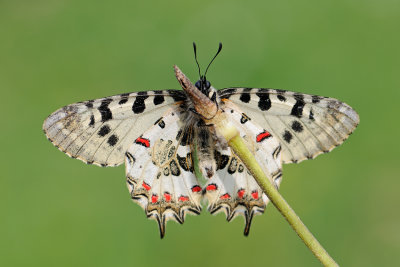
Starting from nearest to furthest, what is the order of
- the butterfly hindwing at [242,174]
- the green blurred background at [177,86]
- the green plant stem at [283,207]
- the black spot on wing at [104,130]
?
the green plant stem at [283,207], the butterfly hindwing at [242,174], the black spot on wing at [104,130], the green blurred background at [177,86]

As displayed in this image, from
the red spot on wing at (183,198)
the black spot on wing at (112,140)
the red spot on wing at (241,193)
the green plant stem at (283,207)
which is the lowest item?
the green plant stem at (283,207)

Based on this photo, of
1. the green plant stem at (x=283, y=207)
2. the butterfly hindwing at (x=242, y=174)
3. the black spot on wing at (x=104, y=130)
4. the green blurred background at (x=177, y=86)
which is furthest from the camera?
the green blurred background at (x=177, y=86)

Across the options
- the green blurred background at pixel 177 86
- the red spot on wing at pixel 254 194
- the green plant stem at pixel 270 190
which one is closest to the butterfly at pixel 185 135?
the red spot on wing at pixel 254 194

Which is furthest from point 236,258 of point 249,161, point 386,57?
point 249,161

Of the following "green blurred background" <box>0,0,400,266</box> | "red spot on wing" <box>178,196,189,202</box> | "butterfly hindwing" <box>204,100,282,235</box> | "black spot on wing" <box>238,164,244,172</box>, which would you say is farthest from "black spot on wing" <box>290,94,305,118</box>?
"green blurred background" <box>0,0,400,266</box>

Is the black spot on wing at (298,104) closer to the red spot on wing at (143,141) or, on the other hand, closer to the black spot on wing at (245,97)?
the black spot on wing at (245,97)

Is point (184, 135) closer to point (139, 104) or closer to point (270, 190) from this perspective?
point (139, 104)

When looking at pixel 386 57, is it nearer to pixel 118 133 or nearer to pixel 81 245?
pixel 81 245
